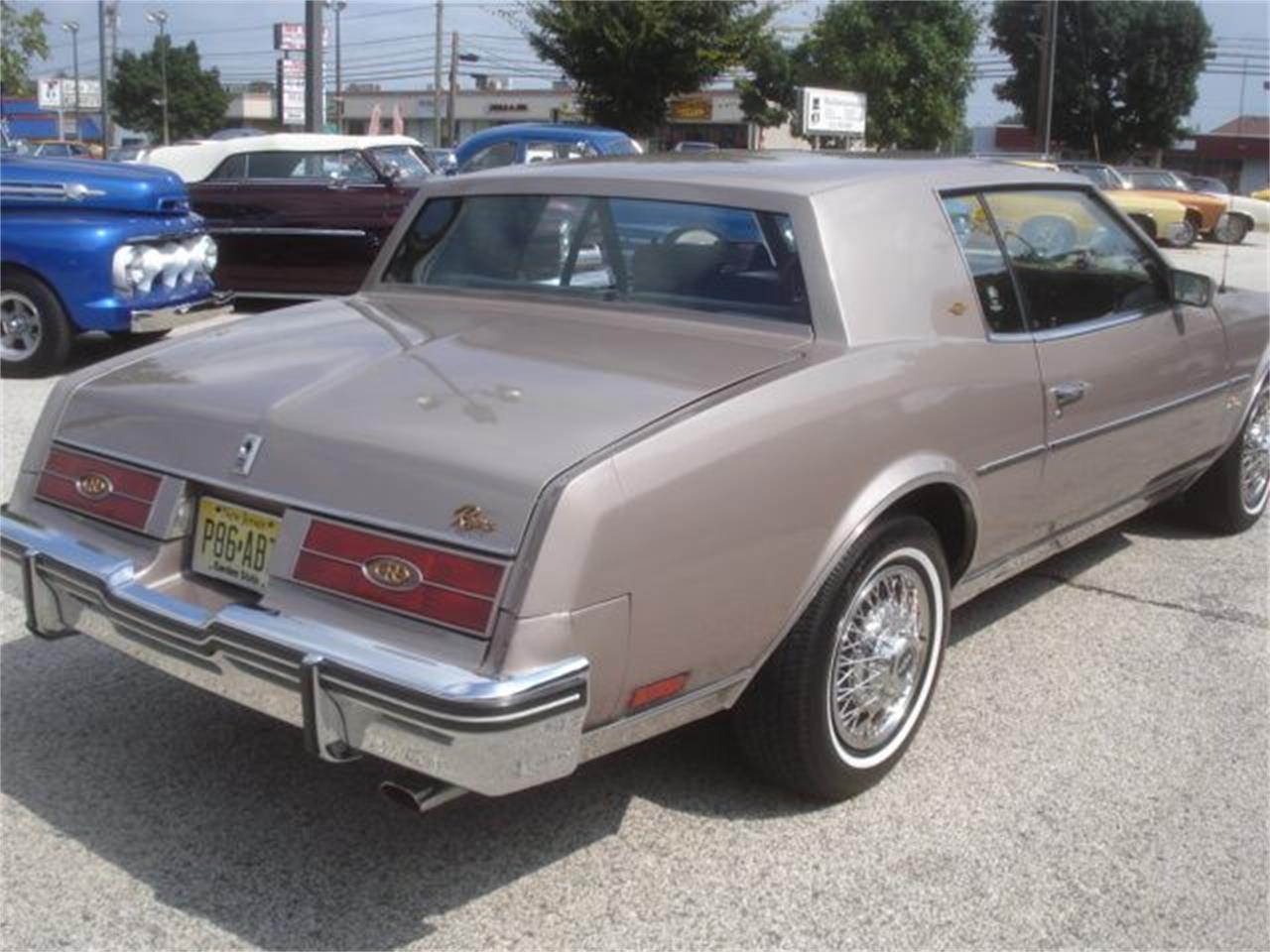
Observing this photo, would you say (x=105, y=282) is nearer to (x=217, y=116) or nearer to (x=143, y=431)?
(x=143, y=431)

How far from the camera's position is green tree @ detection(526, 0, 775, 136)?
29422mm

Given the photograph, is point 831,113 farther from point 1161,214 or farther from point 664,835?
point 664,835

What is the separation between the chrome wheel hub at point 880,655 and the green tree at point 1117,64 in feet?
172

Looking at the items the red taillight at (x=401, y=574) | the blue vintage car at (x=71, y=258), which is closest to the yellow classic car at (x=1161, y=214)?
the blue vintage car at (x=71, y=258)

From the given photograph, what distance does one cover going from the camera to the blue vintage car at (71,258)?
837cm

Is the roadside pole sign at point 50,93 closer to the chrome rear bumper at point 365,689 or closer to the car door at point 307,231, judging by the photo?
the car door at point 307,231

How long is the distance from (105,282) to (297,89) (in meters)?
16.5

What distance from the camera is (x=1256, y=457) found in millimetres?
5691

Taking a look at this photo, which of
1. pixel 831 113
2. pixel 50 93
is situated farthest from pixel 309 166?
pixel 50 93

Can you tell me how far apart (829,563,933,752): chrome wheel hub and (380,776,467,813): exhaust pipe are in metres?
0.96

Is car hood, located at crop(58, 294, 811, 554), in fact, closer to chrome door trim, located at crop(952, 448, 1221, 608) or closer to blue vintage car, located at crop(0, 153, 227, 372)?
chrome door trim, located at crop(952, 448, 1221, 608)

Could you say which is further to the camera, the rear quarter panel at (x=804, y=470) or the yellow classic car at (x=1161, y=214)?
the yellow classic car at (x=1161, y=214)

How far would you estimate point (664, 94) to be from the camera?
30984 mm

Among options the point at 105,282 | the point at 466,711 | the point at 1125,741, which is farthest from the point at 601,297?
the point at 105,282
